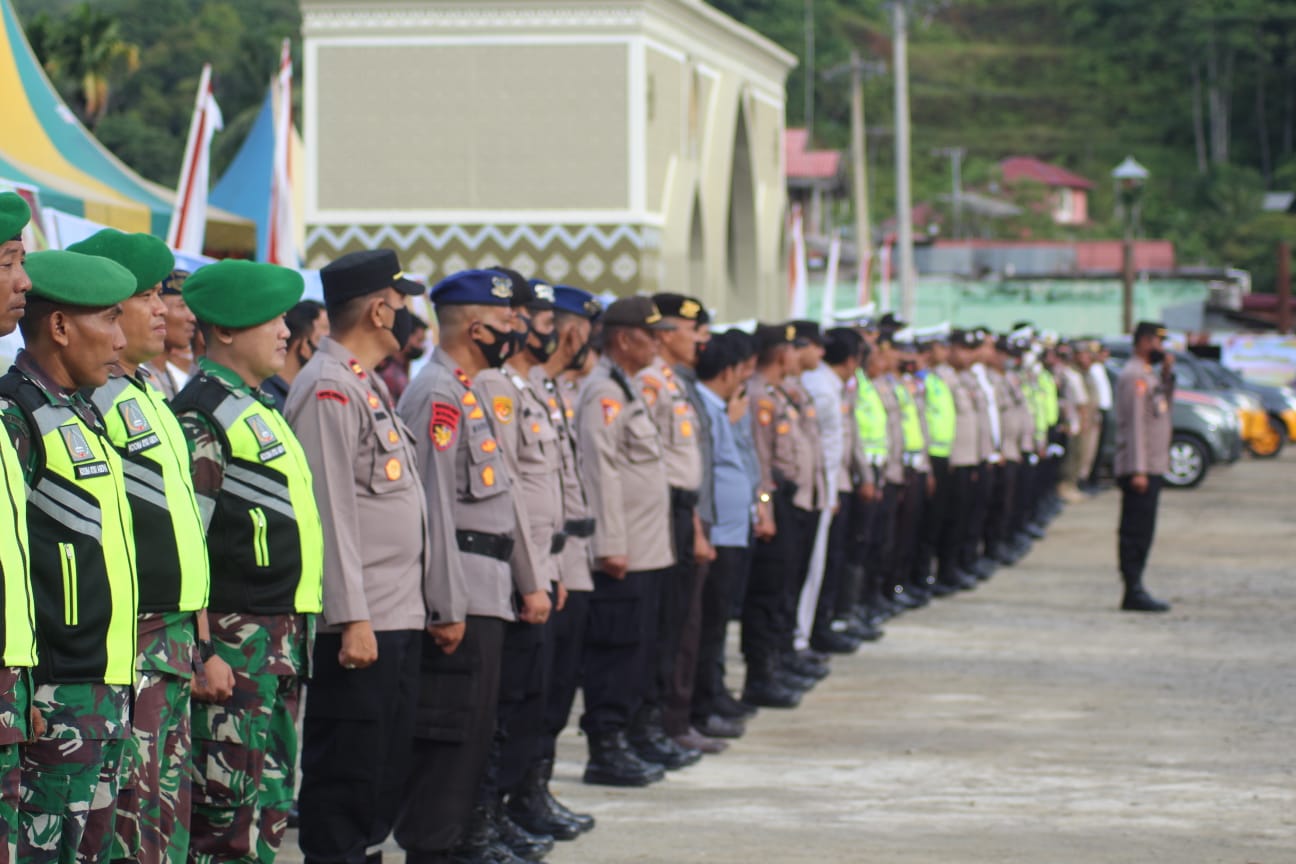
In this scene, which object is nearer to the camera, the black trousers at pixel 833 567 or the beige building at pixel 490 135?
the black trousers at pixel 833 567

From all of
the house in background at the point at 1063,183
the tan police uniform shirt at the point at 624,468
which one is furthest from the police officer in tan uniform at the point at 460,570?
the house in background at the point at 1063,183

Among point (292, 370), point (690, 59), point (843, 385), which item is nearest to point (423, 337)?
point (292, 370)

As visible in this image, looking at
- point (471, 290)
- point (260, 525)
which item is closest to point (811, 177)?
point (471, 290)

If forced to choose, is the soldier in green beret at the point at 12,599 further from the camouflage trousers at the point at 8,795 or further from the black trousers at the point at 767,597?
the black trousers at the point at 767,597

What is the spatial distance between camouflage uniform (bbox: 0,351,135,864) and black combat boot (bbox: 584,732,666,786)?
4.51 m

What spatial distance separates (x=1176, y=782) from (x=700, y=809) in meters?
2.10

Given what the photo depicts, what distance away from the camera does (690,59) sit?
2089 cm

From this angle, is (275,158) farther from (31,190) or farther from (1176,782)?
(1176,782)

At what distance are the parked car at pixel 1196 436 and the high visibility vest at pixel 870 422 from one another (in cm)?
1447

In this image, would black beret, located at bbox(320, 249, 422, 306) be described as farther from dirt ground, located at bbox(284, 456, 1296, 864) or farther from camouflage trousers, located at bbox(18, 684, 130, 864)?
dirt ground, located at bbox(284, 456, 1296, 864)

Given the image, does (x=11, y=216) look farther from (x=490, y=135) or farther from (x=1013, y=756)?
(x=490, y=135)

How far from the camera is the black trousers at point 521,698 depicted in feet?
25.1

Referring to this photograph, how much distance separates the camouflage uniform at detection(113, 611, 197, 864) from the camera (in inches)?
206

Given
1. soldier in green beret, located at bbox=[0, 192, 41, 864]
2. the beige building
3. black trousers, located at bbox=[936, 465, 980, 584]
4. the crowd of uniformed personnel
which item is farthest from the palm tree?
soldier in green beret, located at bbox=[0, 192, 41, 864]
